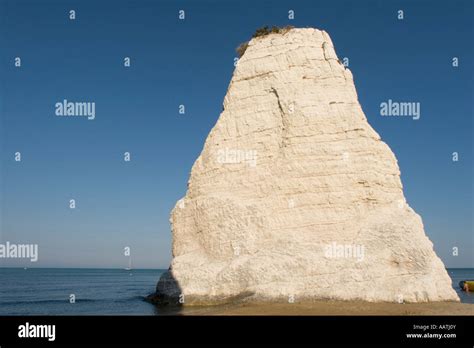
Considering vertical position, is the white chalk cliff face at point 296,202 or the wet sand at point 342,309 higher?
the white chalk cliff face at point 296,202

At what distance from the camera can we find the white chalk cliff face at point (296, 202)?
74.3 feet

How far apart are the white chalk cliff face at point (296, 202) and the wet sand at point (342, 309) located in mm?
627

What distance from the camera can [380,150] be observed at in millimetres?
25719

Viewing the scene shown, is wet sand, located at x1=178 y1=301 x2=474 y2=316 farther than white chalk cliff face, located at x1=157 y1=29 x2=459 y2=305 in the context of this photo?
No

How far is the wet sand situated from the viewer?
1939cm

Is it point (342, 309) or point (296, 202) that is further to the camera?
point (296, 202)

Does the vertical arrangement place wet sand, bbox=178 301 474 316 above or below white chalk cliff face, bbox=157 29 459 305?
below

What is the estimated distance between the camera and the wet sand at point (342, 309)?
1939cm

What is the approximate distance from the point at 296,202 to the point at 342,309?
6.43 metres

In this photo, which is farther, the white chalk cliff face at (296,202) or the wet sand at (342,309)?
the white chalk cliff face at (296,202)

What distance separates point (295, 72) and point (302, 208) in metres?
7.94

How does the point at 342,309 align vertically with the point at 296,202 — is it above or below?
below

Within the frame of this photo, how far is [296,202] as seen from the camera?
984 inches

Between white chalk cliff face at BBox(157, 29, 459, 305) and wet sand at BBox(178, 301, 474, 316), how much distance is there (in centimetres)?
63
